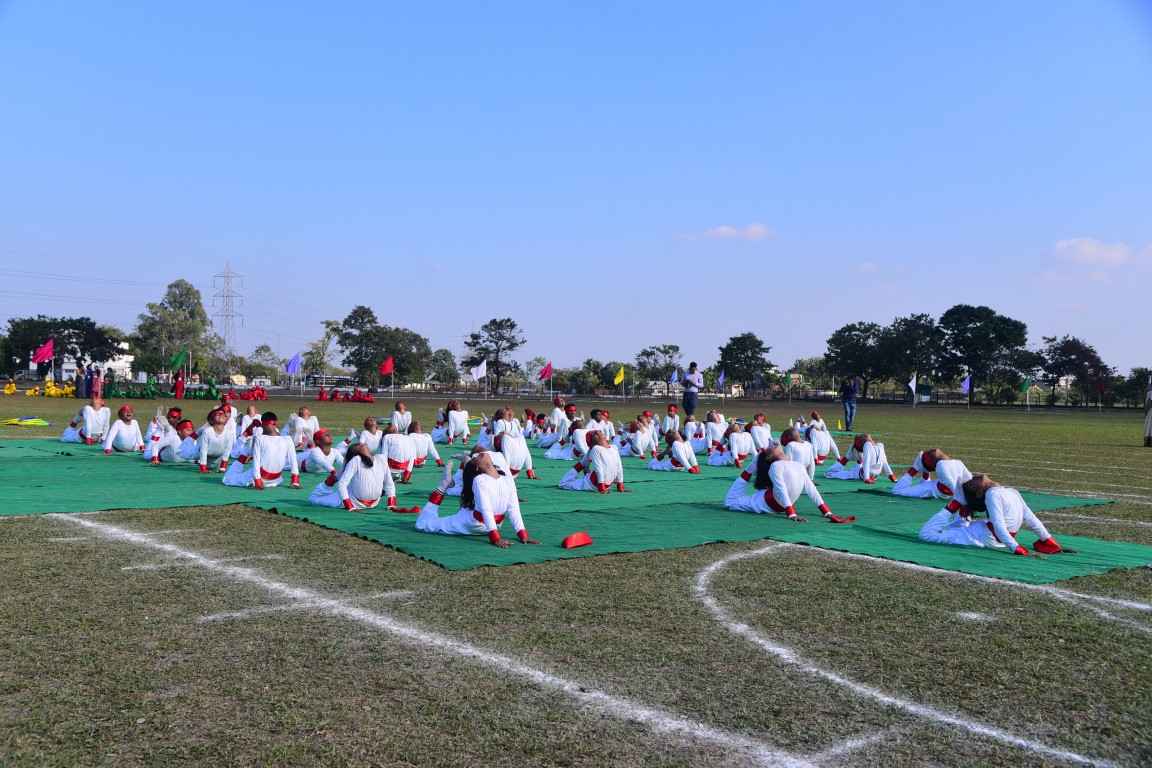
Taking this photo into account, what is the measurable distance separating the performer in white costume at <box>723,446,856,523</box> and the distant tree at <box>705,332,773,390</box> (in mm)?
85271

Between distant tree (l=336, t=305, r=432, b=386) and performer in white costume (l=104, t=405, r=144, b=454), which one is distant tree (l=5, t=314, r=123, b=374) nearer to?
distant tree (l=336, t=305, r=432, b=386)

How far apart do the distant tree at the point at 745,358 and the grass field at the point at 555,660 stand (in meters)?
88.3

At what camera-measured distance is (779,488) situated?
1105 centimetres

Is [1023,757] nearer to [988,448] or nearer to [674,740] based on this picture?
[674,740]

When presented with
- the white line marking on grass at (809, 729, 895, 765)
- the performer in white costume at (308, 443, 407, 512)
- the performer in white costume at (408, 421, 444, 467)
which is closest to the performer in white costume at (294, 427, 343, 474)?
the performer in white costume at (308, 443, 407, 512)

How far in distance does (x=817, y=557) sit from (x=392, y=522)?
4.91 meters

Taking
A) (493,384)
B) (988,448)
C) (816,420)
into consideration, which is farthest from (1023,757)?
(493,384)

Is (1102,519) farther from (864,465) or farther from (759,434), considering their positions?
(759,434)

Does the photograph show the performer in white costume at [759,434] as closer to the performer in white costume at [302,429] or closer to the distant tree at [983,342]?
the performer in white costume at [302,429]

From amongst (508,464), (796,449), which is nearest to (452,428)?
(508,464)

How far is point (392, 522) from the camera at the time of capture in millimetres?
10219

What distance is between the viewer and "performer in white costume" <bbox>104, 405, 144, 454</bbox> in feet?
61.8

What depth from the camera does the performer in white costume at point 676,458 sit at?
17.1m

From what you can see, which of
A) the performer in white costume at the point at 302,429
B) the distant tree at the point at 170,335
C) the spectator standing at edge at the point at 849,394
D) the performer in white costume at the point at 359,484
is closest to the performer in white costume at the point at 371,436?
the performer in white costume at the point at 302,429
